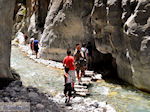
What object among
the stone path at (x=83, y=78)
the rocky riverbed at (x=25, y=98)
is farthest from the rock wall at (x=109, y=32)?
the rocky riverbed at (x=25, y=98)

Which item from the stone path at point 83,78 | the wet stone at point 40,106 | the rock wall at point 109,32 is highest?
the rock wall at point 109,32

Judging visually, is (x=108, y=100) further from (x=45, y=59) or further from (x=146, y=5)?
(x=45, y=59)

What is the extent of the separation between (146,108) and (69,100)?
3464mm

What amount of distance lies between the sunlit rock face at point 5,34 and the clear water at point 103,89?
2.57m

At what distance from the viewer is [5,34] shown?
11234 millimetres

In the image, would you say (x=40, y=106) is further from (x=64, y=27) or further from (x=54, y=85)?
(x=64, y=27)

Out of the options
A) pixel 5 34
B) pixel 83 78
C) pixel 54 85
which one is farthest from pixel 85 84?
pixel 5 34

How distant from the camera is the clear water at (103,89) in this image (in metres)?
10.6

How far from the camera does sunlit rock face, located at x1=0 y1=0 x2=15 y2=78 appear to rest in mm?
10609

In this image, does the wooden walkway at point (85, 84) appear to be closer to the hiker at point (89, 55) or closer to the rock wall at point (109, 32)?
the rock wall at point (109, 32)

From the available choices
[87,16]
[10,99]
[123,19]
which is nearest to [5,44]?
[10,99]

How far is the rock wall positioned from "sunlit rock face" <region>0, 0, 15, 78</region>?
624 centimetres

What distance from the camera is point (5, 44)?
11.2m

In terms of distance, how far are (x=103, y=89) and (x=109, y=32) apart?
412 cm
